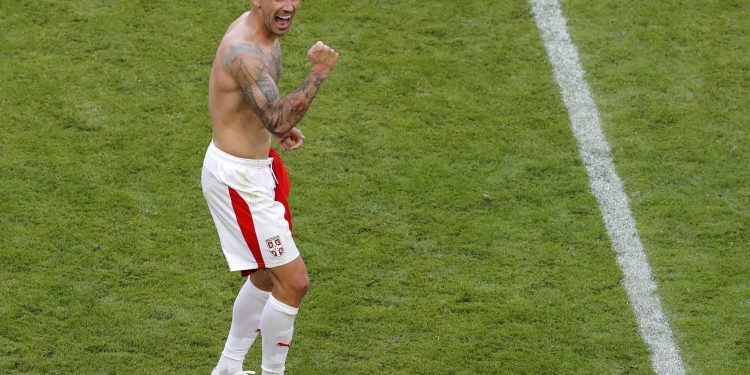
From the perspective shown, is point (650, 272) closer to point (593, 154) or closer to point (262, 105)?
point (593, 154)

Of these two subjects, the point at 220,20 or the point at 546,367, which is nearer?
the point at 546,367

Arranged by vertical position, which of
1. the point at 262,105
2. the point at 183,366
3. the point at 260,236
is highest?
the point at 262,105

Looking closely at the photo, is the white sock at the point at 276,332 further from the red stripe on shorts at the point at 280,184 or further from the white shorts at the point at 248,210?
the red stripe on shorts at the point at 280,184

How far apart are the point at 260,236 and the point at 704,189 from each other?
335 centimetres

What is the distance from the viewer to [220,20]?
401 inches

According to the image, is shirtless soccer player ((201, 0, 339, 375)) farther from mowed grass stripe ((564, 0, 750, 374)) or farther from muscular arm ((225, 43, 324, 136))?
mowed grass stripe ((564, 0, 750, 374))

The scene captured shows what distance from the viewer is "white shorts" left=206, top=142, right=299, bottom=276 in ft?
21.4

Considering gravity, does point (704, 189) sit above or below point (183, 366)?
below

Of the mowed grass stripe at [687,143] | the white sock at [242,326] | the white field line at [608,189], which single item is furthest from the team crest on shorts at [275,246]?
the mowed grass stripe at [687,143]

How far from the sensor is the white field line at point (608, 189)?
7.32 meters

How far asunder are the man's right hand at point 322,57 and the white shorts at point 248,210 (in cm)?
59

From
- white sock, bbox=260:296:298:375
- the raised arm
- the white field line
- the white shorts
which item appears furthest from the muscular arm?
the white field line

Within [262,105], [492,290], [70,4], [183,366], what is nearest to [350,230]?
[492,290]

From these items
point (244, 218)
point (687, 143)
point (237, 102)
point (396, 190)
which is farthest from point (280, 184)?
point (687, 143)
